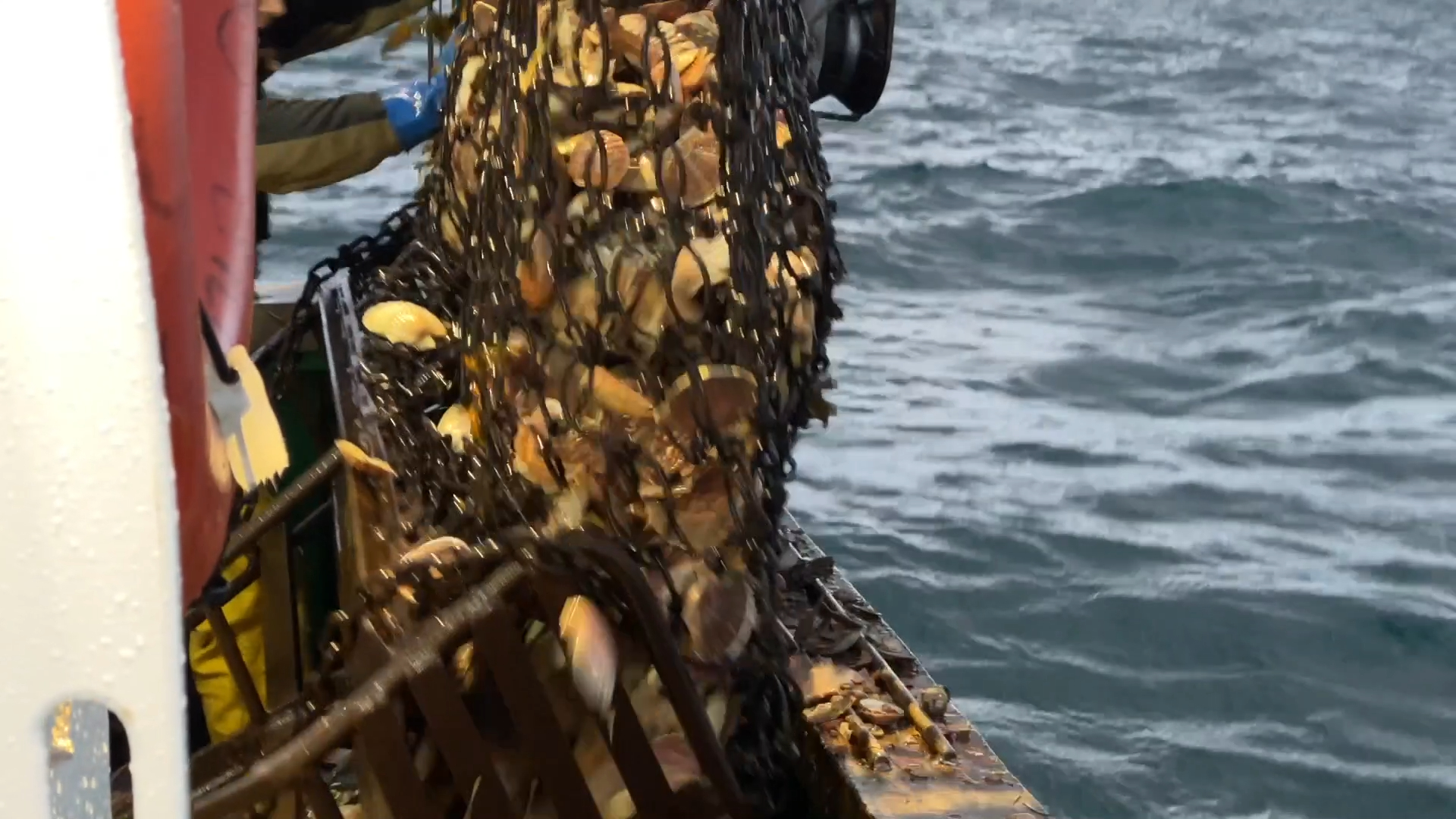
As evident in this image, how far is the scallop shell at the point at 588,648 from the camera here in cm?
135

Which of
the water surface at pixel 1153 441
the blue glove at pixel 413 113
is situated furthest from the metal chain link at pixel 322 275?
the water surface at pixel 1153 441

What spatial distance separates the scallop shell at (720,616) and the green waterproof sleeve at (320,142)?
1.89 m

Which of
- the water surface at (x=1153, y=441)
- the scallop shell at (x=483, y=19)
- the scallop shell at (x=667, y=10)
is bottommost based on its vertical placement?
the water surface at (x=1153, y=441)

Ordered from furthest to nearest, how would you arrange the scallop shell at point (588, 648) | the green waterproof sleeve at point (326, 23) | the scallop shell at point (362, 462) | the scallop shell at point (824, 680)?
the green waterproof sleeve at point (326, 23)
the scallop shell at point (362, 462)
the scallop shell at point (824, 680)
the scallop shell at point (588, 648)

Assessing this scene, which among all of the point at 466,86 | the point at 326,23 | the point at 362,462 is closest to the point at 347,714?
the point at 362,462

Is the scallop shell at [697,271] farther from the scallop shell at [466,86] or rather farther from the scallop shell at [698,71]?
the scallop shell at [466,86]

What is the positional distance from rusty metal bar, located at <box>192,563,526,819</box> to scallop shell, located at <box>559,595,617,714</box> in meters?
0.07

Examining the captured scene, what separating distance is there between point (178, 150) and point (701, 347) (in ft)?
2.43

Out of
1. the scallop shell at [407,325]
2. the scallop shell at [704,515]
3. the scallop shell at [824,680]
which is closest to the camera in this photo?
the scallop shell at [704,515]

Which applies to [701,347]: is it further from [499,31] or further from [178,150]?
[178,150]

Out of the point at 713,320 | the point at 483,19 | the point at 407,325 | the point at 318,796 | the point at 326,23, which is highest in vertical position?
the point at 483,19

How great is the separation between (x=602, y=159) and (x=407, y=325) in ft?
3.07

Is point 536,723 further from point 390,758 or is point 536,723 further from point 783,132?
point 783,132

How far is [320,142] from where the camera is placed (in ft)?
10.2
